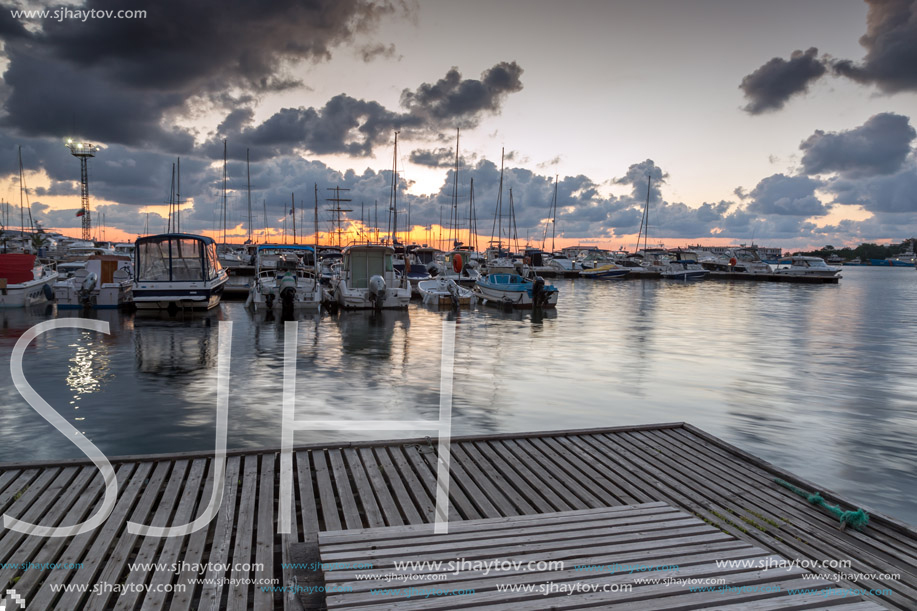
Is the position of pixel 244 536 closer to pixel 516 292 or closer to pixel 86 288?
pixel 86 288

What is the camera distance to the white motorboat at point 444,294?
3419cm

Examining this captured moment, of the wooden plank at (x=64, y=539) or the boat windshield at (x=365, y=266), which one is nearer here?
the wooden plank at (x=64, y=539)

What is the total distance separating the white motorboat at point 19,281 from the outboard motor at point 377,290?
1652cm

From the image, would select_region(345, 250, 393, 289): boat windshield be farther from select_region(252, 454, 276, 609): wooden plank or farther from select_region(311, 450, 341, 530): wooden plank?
select_region(252, 454, 276, 609): wooden plank

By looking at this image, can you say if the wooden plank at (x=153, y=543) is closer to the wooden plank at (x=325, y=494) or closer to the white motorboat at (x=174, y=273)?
the wooden plank at (x=325, y=494)

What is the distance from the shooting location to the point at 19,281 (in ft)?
89.4

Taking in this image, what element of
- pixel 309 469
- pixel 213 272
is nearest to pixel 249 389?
pixel 309 469

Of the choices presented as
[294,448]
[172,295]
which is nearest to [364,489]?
[294,448]

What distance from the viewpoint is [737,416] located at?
12.1m

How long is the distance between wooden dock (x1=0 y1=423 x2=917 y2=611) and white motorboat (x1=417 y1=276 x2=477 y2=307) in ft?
87.1

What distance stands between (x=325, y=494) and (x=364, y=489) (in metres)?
0.39

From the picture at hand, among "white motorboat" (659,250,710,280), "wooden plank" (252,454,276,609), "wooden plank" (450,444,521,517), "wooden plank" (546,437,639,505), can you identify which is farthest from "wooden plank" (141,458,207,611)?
"white motorboat" (659,250,710,280)

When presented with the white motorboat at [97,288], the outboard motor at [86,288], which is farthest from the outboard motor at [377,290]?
the outboard motor at [86,288]

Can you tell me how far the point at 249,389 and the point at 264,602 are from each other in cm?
1014
